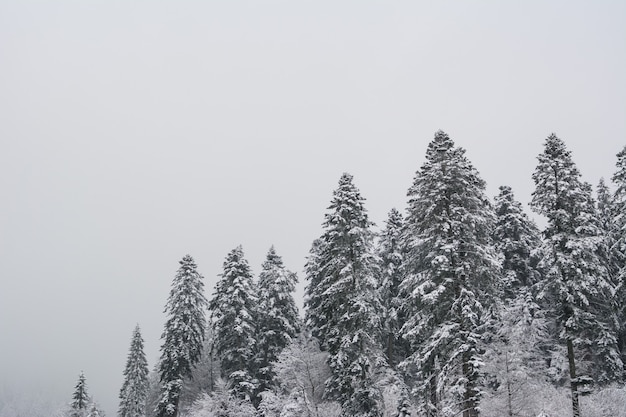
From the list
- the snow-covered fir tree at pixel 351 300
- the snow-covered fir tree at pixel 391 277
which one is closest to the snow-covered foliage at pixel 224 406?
the snow-covered fir tree at pixel 351 300

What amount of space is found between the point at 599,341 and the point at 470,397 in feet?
45.3

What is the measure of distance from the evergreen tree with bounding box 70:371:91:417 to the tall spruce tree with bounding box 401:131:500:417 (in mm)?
53740

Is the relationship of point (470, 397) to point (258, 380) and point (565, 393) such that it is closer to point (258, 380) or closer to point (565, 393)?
point (565, 393)

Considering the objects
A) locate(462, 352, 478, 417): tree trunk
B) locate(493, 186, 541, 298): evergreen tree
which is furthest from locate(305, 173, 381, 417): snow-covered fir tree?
locate(493, 186, 541, 298): evergreen tree

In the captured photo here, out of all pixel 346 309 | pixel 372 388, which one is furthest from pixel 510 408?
pixel 346 309

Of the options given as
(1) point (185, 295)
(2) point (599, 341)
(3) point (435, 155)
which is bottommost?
(2) point (599, 341)

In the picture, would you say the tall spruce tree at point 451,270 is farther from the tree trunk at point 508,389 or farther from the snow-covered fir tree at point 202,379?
the snow-covered fir tree at point 202,379

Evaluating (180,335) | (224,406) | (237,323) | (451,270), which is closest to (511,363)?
(451,270)

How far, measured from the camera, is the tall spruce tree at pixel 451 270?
26.5 meters

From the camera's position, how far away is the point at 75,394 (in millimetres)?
67562

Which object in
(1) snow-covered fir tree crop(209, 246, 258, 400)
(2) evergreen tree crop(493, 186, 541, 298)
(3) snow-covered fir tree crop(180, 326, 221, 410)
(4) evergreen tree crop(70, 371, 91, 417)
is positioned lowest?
(4) evergreen tree crop(70, 371, 91, 417)

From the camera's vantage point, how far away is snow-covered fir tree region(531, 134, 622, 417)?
29812 millimetres

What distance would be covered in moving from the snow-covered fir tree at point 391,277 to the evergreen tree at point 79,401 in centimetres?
4305

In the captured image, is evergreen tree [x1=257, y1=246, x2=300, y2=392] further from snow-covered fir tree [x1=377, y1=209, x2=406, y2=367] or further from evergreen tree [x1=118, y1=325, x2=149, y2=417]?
evergreen tree [x1=118, y1=325, x2=149, y2=417]
